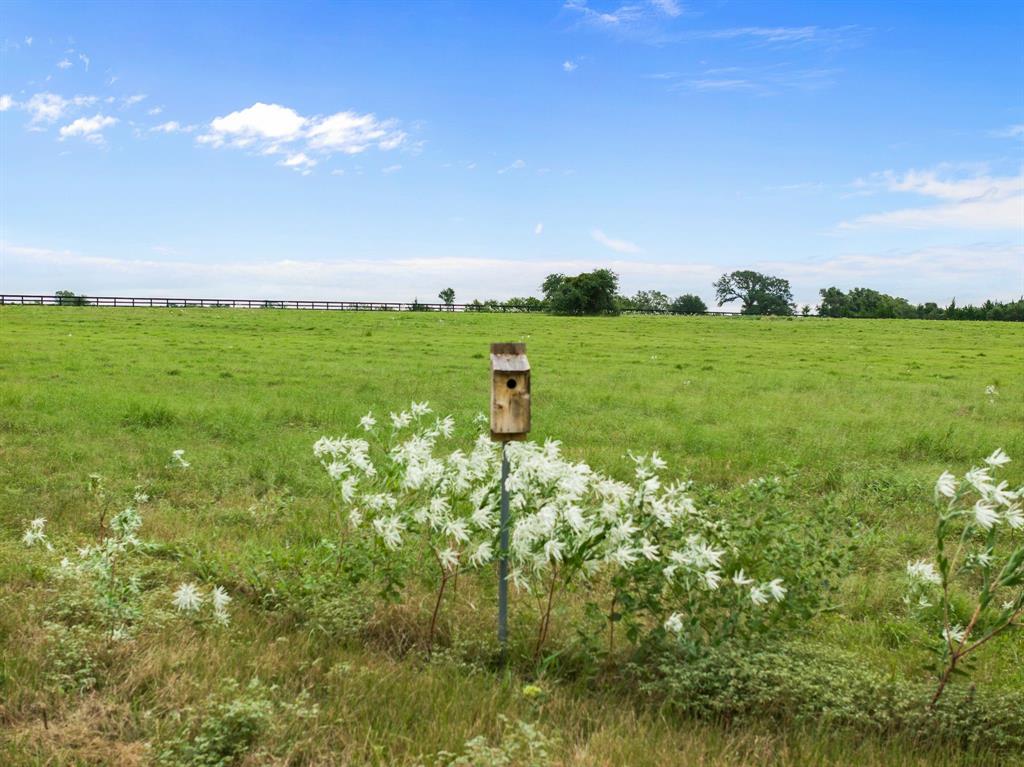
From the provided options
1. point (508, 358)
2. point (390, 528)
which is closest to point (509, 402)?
point (508, 358)

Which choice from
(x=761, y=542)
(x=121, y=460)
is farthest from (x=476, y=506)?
(x=121, y=460)

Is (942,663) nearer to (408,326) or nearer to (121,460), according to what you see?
(121,460)

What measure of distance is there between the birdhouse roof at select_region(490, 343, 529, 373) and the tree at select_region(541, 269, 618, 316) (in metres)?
64.1

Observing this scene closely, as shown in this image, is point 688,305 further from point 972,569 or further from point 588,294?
point 972,569

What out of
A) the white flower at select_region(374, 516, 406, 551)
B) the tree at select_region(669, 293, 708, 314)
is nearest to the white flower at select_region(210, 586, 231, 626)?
the white flower at select_region(374, 516, 406, 551)

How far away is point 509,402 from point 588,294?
65.7 m

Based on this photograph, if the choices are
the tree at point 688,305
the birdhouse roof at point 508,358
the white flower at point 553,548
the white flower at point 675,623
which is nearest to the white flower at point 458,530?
the white flower at point 553,548

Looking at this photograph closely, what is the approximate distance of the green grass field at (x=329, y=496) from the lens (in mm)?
4008

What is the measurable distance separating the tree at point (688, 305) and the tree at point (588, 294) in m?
39.6

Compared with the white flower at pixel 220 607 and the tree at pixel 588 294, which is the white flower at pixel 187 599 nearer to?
the white flower at pixel 220 607

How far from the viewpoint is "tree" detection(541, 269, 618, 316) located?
6956 centimetres

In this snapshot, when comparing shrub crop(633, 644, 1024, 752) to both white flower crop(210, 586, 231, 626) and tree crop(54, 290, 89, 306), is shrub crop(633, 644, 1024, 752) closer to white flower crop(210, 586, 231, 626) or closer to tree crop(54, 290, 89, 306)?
white flower crop(210, 586, 231, 626)

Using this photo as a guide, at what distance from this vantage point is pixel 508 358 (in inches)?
200

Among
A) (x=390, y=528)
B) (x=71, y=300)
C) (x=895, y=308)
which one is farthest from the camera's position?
(x=895, y=308)
